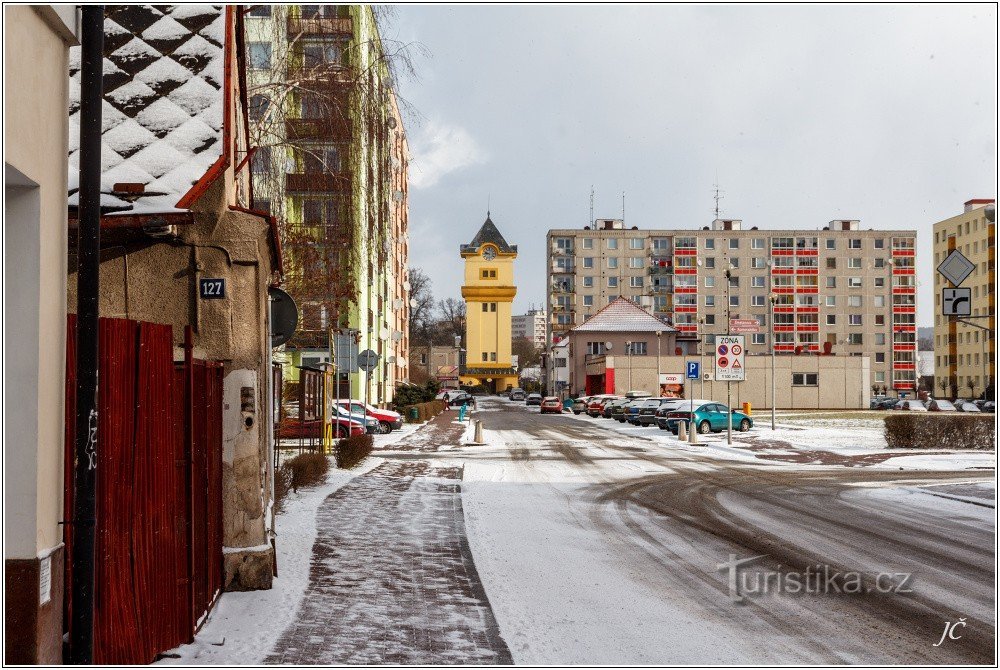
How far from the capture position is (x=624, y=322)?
84.9m

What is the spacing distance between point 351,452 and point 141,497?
13.8 meters

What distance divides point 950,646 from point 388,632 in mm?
3755

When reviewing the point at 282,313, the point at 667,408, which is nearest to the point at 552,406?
the point at 667,408

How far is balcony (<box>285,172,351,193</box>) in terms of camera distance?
1463 centimetres

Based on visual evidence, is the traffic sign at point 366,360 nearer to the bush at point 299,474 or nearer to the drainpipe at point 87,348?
the bush at point 299,474

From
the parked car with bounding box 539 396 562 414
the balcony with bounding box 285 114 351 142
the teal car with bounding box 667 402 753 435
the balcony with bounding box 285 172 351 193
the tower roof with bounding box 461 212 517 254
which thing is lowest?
the parked car with bounding box 539 396 562 414

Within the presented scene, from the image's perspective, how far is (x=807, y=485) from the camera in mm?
17375

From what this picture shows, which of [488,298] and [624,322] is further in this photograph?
[488,298]

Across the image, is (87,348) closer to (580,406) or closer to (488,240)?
(580,406)

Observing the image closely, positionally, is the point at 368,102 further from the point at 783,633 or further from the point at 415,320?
the point at 415,320

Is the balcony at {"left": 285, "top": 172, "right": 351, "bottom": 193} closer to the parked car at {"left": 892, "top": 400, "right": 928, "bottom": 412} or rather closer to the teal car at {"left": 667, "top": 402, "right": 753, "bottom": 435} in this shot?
the teal car at {"left": 667, "top": 402, "right": 753, "bottom": 435}

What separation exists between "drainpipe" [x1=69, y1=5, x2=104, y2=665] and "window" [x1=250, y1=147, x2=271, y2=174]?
32.9 ft

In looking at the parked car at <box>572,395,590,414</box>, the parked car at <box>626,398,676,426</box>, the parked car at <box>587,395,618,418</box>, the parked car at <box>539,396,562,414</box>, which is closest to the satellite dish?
the parked car at <box>626,398,676,426</box>

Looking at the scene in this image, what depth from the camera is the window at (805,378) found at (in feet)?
232
